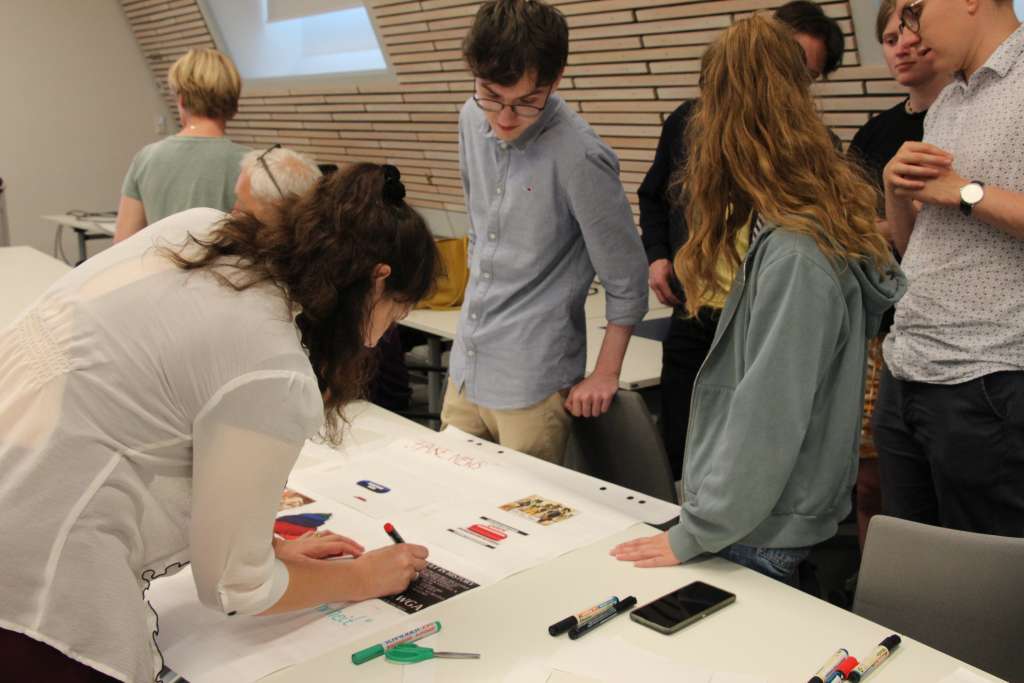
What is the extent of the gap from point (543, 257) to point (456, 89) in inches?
126

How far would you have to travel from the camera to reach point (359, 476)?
87.9 inches

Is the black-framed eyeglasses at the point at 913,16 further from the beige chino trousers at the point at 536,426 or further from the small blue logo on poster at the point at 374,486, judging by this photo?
the small blue logo on poster at the point at 374,486

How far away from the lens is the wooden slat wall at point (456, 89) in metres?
3.69

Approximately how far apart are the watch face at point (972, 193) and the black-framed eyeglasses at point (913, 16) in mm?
371

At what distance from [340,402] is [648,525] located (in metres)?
0.74

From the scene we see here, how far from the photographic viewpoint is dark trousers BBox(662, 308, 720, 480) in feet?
10.2

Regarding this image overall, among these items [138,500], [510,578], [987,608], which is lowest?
[987,608]

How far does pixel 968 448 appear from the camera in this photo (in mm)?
2068

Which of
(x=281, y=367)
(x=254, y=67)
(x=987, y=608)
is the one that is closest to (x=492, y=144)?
(x=281, y=367)

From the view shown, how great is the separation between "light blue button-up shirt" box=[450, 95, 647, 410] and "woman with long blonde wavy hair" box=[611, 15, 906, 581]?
58cm

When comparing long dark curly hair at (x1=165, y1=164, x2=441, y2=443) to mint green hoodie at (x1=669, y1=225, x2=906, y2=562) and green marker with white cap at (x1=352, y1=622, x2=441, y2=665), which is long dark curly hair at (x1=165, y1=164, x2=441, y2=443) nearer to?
green marker with white cap at (x1=352, y1=622, x2=441, y2=665)

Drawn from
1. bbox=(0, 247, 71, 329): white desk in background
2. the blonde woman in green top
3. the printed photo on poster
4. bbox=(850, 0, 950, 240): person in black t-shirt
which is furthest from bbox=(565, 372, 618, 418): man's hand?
bbox=(0, 247, 71, 329): white desk in background

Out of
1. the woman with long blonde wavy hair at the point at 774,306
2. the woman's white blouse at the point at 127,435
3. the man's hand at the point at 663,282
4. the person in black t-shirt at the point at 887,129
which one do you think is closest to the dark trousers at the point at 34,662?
the woman's white blouse at the point at 127,435

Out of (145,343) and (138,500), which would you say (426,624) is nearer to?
(138,500)
